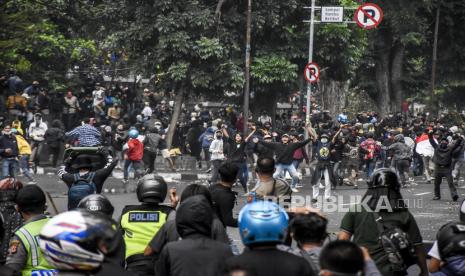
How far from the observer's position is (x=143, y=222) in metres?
6.78

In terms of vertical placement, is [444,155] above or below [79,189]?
above

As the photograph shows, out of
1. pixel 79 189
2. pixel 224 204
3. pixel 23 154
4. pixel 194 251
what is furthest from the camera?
pixel 23 154

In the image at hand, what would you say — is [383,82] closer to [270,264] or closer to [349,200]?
[349,200]

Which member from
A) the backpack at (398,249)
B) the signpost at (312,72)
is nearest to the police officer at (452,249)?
the backpack at (398,249)

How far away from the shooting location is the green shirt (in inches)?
258

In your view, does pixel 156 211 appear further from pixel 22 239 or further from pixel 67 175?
pixel 67 175

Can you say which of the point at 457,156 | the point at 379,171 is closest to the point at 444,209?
the point at 457,156

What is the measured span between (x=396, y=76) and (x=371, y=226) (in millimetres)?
35825

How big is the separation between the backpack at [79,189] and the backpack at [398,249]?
3401mm

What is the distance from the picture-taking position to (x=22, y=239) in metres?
5.79

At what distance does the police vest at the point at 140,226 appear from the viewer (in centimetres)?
671

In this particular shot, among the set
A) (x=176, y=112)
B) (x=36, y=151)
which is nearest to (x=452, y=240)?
(x=36, y=151)

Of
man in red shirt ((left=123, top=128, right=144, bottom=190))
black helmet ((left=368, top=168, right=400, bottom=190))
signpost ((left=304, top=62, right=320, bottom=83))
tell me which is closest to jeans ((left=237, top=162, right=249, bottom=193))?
man in red shirt ((left=123, top=128, right=144, bottom=190))

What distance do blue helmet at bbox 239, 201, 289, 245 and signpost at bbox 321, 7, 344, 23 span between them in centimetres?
2163
